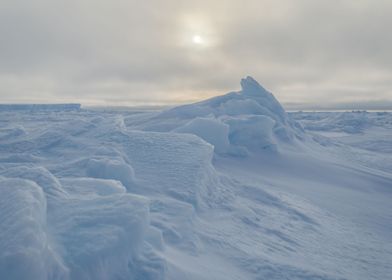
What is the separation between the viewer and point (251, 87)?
1688cm

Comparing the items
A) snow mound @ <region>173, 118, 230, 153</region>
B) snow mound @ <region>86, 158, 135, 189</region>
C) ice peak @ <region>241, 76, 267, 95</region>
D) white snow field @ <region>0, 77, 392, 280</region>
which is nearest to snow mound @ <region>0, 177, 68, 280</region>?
white snow field @ <region>0, 77, 392, 280</region>

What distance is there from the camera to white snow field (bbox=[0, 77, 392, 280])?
94.3 inches

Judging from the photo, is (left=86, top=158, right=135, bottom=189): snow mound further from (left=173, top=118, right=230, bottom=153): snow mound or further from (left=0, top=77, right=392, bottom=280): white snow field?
(left=173, top=118, right=230, bottom=153): snow mound

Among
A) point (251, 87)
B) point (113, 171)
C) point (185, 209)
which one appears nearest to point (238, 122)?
point (251, 87)

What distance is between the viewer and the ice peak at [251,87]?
656 inches

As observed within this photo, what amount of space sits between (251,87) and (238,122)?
5561 millimetres

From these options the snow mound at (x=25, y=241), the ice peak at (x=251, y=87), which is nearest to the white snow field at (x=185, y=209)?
the snow mound at (x=25, y=241)

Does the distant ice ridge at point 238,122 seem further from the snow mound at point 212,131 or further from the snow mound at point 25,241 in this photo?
the snow mound at point 25,241

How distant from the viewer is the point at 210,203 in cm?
536

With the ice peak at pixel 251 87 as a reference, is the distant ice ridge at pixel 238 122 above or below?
below

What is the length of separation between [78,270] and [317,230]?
14.3 feet

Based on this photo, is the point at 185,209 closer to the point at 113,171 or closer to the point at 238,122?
the point at 113,171

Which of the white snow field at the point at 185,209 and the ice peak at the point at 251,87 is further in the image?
the ice peak at the point at 251,87

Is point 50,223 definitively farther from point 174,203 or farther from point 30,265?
point 174,203
